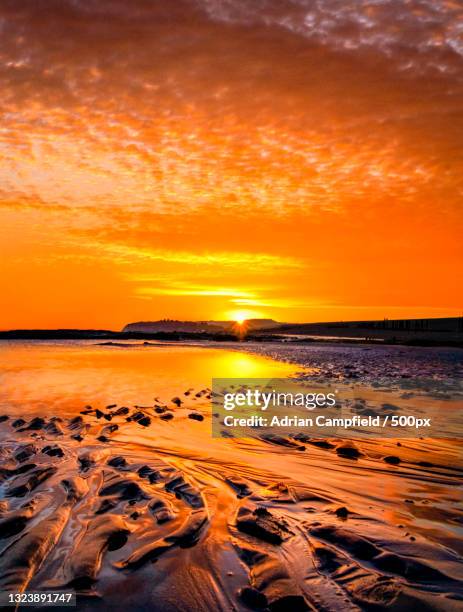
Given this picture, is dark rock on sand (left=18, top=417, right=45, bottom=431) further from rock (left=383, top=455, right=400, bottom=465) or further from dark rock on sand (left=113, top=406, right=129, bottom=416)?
rock (left=383, top=455, right=400, bottom=465)

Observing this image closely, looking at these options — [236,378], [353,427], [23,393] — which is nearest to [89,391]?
[23,393]

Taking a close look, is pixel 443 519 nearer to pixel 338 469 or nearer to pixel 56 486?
pixel 338 469

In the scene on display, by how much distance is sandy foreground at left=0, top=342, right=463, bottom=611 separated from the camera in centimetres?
365

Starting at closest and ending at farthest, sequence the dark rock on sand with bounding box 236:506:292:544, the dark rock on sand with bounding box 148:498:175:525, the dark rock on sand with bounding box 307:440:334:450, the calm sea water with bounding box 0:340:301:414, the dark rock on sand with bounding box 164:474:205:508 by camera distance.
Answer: the dark rock on sand with bounding box 236:506:292:544
the dark rock on sand with bounding box 148:498:175:525
the dark rock on sand with bounding box 164:474:205:508
the dark rock on sand with bounding box 307:440:334:450
the calm sea water with bounding box 0:340:301:414

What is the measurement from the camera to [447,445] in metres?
8.25

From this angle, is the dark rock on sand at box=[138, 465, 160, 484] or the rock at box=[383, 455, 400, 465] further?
the rock at box=[383, 455, 400, 465]

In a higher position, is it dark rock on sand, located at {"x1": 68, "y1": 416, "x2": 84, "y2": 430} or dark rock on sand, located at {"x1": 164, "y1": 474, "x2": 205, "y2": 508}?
dark rock on sand, located at {"x1": 164, "y1": 474, "x2": 205, "y2": 508}

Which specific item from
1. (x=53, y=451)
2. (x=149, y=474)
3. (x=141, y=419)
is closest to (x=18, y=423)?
(x=141, y=419)

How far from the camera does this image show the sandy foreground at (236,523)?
3654mm

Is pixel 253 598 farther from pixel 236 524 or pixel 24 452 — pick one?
pixel 24 452

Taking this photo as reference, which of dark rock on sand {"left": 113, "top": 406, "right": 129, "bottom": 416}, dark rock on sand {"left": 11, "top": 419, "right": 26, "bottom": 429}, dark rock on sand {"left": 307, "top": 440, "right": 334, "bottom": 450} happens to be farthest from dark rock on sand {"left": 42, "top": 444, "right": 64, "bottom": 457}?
dark rock on sand {"left": 307, "top": 440, "right": 334, "bottom": 450}

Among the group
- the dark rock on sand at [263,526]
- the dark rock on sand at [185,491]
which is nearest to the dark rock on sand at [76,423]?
the dark rock on sand at [185,491]

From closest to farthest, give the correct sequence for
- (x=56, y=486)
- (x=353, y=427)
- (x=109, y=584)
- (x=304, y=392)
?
(x=109, y=584)
(x=56, y=486)
(x=353, y=427)
(x=304, y=392)

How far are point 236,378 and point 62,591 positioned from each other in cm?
1643
